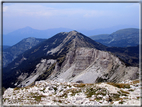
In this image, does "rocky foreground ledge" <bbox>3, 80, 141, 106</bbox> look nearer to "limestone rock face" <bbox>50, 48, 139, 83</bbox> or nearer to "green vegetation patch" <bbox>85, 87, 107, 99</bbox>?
"green vegetation patch" <bbox>85, 87, 107, 99</bbox>

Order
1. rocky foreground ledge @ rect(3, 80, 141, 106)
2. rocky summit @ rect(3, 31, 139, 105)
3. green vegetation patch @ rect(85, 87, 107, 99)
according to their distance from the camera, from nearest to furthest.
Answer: rocky foreground ledge @ rect(3, 80, 141, 106)
rocky summit @ rect(3, 31, 139, 105)
green vegetation patch @ rect(85, 87, 107, 99)

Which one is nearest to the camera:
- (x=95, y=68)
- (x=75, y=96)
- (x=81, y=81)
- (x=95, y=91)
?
(x=75, y=96)

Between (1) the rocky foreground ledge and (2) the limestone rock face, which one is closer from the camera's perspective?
(1) the rocky foreground ledge

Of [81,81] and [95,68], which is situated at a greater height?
[95,68]

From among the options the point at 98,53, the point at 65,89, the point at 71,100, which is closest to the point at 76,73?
the point at 98,53

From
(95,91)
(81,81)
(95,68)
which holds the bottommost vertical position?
(81,81)

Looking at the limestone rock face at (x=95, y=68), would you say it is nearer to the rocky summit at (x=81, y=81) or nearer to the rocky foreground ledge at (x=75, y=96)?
the rocky summit at (x=81, y=81)

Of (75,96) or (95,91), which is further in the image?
(95,91)

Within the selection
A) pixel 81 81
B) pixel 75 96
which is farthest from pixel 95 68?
pixel 75 96

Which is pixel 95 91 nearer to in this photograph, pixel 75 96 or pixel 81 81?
pixel 75 96

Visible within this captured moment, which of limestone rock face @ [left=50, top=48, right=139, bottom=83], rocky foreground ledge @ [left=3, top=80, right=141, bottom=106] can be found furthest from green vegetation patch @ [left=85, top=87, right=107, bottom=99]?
limestone rock face @ [left=50, top=48, right=139, bottom=83]

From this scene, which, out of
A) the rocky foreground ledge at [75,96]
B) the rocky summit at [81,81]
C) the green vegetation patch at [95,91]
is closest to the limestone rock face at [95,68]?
the rocky summit at [81,81]
